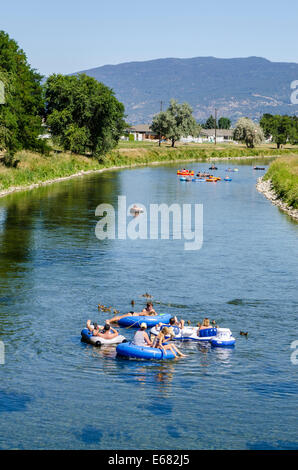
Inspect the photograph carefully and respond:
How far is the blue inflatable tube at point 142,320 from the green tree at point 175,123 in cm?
15856

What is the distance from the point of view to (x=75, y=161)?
386 ft

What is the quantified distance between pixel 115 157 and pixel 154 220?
7510 centimetres

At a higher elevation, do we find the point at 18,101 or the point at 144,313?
the point at 18,101

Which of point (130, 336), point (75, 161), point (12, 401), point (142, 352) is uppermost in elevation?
point (75, 161)

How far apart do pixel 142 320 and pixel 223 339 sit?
14.4 feet

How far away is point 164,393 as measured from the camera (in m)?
24.4

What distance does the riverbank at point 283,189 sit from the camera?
73.9m

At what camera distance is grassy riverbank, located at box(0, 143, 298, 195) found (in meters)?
86.9

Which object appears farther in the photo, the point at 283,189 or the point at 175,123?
the point at 175,123

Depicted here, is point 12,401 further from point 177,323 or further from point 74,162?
point 74,162

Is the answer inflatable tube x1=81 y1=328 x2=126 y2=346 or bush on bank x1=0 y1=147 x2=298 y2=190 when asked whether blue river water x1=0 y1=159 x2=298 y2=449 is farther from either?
bush on bank x1=0 y1=147 x2=298 y2=190

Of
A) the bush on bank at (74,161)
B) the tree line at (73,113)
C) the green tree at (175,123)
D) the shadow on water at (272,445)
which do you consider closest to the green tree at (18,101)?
the tree line at (73,113)

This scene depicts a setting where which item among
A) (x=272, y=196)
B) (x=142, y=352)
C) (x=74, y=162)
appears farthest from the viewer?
(x=74, y=162)

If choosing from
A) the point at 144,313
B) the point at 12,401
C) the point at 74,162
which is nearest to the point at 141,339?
the point at 144,313
